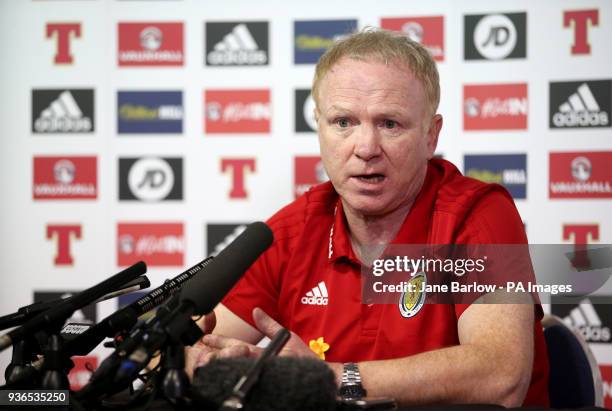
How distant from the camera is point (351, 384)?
115cm

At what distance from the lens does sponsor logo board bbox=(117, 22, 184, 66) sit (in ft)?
10.8

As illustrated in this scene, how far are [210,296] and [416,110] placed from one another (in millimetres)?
954

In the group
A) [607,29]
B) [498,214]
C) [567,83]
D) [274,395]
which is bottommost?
[274,395]

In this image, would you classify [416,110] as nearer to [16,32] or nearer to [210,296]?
[210,296]

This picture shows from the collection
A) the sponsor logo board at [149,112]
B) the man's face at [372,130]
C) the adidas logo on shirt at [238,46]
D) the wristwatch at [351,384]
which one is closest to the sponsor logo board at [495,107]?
the adidas logo on shirt at [238,46]

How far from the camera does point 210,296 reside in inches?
30.9

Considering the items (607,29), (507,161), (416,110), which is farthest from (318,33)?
(416,110)

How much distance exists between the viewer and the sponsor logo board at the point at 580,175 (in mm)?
3094

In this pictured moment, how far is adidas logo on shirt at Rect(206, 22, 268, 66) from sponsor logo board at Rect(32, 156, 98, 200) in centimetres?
80

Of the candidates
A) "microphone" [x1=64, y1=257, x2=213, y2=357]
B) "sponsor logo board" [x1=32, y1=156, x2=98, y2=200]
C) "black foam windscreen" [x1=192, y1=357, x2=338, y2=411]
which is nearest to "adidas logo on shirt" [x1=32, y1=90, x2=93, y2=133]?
"sponsor logo board" [x1=32, y1=156, x2=98, y2=200]

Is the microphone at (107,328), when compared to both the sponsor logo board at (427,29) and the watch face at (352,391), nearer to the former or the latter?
the watch face at (352,391)

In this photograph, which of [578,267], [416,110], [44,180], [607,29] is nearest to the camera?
[578,267]

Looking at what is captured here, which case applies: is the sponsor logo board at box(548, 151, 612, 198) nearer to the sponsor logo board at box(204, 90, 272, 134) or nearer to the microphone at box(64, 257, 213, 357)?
the sponsor logo board at box(204, 90, 272, 134)

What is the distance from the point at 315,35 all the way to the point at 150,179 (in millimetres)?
1064
